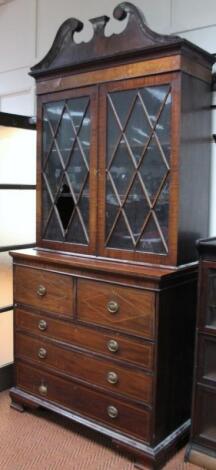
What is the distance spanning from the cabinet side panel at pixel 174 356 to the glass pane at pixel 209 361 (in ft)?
0.48

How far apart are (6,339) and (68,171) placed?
123 cm

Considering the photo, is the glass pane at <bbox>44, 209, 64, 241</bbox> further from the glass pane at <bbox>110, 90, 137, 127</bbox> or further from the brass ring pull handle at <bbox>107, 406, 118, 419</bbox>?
the brass ring pull handle at <bbox>107, 406, 118, 419</bbox>

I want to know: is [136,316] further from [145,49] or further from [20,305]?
[145,49]

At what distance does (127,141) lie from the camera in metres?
2.18

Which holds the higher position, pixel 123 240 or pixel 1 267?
pixel 123 240

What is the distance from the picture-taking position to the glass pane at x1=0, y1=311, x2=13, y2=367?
2884 millimetres

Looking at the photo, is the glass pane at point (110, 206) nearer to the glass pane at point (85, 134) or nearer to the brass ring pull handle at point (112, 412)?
the glass pane at point (85, 134)

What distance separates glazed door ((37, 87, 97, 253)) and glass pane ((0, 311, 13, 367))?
25.0 inches

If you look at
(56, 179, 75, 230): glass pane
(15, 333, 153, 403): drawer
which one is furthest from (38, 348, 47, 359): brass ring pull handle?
(56, 179, 75, 230): glass pane

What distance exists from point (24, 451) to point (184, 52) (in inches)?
79.8

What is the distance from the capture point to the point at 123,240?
7.30ft

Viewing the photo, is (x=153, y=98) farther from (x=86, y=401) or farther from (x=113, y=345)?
(x=86, y=401)

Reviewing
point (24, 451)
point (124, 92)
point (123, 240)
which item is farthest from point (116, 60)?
point (24, 451)

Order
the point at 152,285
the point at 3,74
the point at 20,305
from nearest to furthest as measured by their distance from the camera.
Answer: the point at 152,285, the point at 20,305, the point at 3,74
